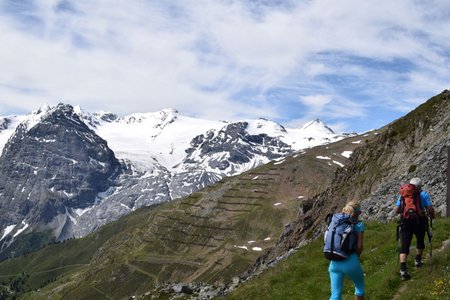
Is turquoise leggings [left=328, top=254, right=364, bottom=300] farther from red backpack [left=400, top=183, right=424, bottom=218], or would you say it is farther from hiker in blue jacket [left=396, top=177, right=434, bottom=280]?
red backpack [left=400, top=183, right=424, bottom=218]

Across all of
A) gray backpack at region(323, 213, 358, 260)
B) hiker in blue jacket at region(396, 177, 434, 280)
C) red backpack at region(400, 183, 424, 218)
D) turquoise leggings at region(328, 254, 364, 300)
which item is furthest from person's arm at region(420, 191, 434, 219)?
turquoise leggings at region(328, 254, 364, 300)

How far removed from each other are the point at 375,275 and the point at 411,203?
201 inches

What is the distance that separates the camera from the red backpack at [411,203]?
22.2 metres

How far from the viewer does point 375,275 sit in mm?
25297

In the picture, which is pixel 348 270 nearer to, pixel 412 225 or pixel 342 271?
pixel 342 271

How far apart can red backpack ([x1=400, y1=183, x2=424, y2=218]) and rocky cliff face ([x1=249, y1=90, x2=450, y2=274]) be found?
1352 cm

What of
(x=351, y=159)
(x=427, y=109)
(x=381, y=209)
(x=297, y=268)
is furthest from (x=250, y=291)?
(x=351, y=159)

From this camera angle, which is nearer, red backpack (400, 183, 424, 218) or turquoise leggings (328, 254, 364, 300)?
turquoise leggings (328, 254, 364, 300)

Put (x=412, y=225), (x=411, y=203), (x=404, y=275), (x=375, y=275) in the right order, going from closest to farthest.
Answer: (x=411, y=203) < (x=412, y=225) < (x=404, y=275) < (x=375, y=275)

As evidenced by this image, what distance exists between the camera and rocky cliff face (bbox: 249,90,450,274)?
43.1 metres

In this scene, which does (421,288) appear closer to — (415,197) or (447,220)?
(415,197)

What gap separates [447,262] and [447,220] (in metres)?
8.58

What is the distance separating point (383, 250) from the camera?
96.2 ft

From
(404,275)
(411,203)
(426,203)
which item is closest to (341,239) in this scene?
(411,203)
